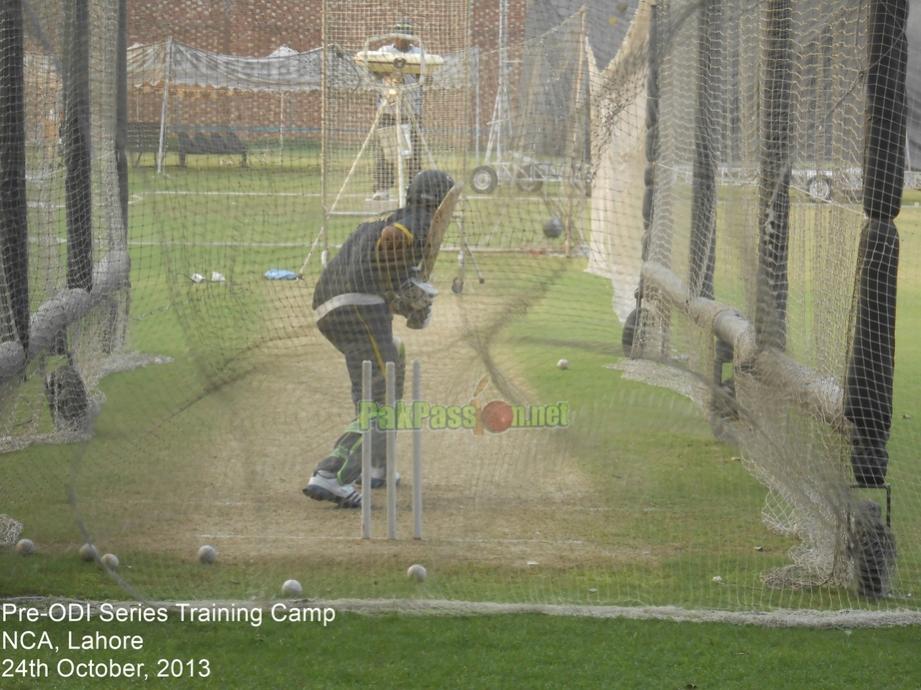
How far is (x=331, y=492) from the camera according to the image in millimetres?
6988

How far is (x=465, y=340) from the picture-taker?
24.0ft

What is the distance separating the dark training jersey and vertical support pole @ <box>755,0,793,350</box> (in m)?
1.70

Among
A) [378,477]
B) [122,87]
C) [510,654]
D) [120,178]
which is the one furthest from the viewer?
[120,178]

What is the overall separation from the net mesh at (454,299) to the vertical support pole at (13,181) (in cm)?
2

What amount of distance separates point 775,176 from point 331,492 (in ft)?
9.20

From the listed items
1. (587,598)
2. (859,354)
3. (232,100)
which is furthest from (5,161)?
(859,354)

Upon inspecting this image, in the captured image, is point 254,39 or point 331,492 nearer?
point 331,492

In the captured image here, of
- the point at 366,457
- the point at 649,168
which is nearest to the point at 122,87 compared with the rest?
the point at 366,457

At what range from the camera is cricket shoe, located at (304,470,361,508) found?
275 inches

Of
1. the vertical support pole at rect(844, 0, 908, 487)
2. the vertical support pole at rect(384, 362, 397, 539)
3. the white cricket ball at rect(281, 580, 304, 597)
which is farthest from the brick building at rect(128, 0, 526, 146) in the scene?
the white cricket ball at rect(281, 580, 304, 597)

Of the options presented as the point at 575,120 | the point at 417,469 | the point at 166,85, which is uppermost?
the point at 166,85

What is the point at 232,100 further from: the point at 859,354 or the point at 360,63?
the point at 859,354

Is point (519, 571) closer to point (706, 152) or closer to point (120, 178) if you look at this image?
point (706, 152)

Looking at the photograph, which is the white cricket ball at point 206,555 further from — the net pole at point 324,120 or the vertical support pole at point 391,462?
the net pole at point 324,120
